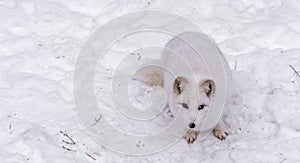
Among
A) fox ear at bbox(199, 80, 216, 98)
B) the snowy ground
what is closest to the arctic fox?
fox ear at bbox(199, 80, 216, 98)

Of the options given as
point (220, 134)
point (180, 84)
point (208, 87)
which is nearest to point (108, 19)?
point (180, 84)

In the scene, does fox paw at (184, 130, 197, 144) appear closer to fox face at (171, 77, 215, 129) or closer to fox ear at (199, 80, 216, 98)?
fox face at (171, 77, 215, 129)

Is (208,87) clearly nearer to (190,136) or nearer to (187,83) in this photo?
(187,83)

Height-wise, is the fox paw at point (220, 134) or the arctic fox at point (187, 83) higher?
the arctic fox at point (187, 83)

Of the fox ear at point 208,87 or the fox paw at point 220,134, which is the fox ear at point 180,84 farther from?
the fox paw at point 220,134

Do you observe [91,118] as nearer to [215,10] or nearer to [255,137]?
[255,137]

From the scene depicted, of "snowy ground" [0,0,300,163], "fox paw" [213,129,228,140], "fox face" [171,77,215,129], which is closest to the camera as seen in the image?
"snowy ground" [0,0,300,163]

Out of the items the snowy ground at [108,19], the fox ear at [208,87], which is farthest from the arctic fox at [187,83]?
the snowy ground at [108,19]
